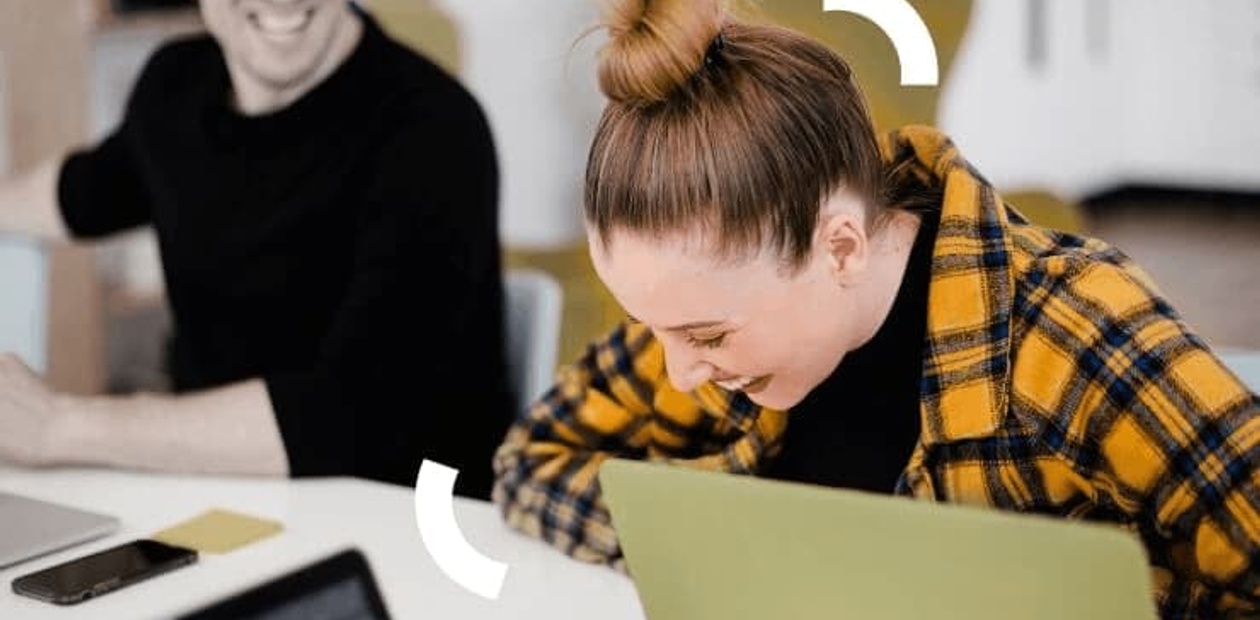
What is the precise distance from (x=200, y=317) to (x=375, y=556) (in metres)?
0.74

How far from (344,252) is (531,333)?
0.82ft

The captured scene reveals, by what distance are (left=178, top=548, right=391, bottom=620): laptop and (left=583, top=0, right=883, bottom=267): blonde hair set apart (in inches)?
11.9

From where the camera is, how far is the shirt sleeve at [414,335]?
1.50 m

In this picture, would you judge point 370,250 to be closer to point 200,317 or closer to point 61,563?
point 200,317

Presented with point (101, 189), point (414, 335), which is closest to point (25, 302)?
point (101, 189)

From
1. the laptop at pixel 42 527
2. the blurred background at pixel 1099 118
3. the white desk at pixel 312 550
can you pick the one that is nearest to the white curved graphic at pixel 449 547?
the white desk at pixel 312 550

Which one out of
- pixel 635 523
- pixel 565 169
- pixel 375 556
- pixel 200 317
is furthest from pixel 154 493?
pixel 565 169

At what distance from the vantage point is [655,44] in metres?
0.97

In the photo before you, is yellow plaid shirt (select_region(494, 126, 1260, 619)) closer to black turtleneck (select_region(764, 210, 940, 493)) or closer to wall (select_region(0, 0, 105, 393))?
black turtleneck (select_region(764, 210, 940, 493))

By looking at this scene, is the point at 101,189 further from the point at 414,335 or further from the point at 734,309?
the point at 734,309

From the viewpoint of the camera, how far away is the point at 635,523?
844mm

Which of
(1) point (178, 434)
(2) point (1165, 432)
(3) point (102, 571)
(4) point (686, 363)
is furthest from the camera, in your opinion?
(1) point (178, 434)

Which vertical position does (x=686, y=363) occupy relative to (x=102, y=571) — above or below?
above

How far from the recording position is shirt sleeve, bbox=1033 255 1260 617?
936 mm
